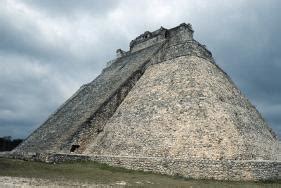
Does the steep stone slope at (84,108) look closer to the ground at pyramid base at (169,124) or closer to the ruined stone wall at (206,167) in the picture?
the ground at pyramid base at (169,124)

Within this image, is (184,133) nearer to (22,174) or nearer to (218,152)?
(218,152)

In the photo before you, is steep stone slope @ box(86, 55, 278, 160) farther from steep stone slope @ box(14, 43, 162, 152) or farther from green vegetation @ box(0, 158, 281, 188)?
green vegetation @ box(0, 158, 281, 188)

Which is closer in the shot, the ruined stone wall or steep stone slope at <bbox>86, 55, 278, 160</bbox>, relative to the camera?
the ruined stone wall


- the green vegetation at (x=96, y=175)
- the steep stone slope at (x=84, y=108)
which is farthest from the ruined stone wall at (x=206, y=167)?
the steep stone slope at (x=84, y=108)

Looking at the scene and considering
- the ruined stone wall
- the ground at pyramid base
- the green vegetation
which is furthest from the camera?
the ground at pyramid base

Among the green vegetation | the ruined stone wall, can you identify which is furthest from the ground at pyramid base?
the green vegetation

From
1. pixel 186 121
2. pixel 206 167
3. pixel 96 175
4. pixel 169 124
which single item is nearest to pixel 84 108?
pixel 169 124

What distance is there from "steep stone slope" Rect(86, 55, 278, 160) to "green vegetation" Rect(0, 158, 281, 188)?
6.70 ft

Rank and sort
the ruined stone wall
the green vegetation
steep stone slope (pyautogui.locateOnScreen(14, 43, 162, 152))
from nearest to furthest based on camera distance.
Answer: the green vegetation, the ruined stone wall, steep stone slope (pyautogui.locateOnScreen(14, 43, 162, 152))

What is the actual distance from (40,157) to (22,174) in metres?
5.08

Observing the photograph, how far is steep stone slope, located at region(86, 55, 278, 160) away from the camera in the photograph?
1748cm

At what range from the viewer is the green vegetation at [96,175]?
1328 cm

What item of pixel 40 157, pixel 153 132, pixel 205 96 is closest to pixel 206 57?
pixel 205 96

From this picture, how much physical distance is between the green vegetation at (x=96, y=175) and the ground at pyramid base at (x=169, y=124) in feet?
2.80
